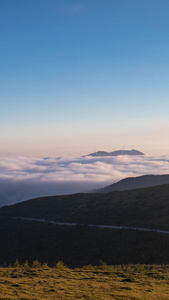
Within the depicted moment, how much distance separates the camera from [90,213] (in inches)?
3344

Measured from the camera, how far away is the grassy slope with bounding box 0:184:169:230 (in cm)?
7144

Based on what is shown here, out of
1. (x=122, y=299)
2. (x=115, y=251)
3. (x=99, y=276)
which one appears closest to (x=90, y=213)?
(x=115, y=251)

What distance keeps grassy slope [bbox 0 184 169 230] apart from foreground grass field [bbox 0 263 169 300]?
37.2 meters

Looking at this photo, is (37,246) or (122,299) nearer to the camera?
(122,299)

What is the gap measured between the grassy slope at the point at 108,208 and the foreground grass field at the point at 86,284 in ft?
122

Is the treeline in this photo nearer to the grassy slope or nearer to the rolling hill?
the rolling hill

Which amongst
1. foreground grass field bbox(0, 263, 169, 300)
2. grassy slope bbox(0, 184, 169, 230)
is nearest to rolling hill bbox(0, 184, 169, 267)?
grassy slope bbox(0, 184, 169, 230)

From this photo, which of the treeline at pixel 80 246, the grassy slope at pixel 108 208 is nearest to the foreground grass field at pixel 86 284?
the treeline at pixel 80 246

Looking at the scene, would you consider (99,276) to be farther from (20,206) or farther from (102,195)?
(20,206)

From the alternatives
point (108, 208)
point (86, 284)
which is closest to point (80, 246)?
point (108, 208)

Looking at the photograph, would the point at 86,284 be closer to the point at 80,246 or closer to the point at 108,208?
the point at 80,246

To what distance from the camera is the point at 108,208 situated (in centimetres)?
8650

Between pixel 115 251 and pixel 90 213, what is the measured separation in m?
38.1

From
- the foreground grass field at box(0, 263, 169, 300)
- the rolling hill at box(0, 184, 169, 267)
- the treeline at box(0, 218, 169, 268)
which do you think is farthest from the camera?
the rolling hill at box(0, 184, 169, 267)
